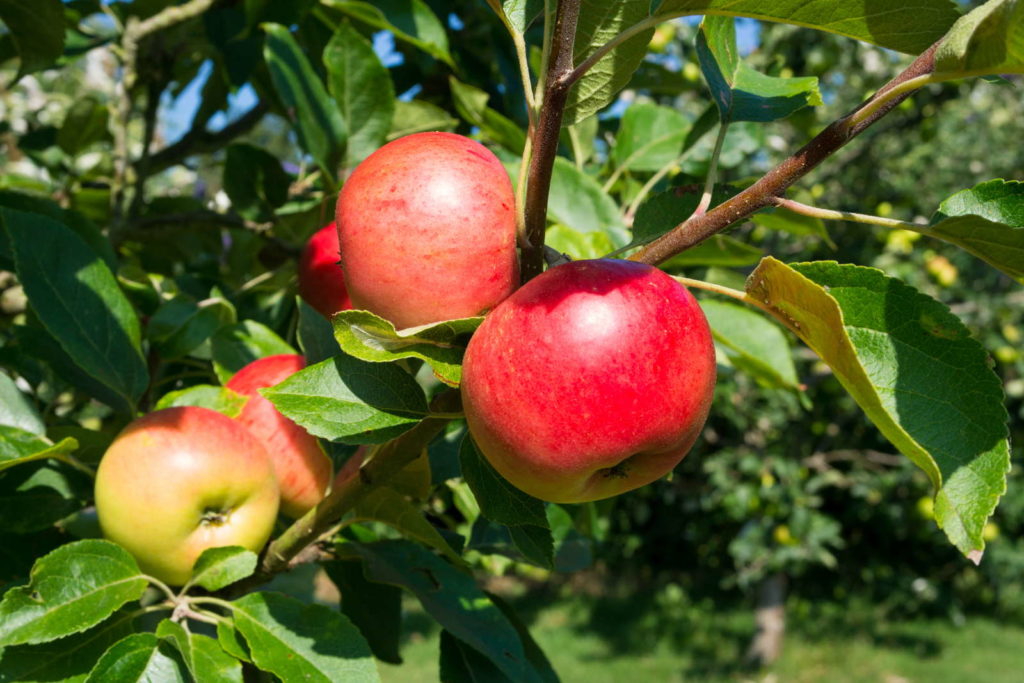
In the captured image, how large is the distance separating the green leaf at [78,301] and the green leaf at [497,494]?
1.51 ft

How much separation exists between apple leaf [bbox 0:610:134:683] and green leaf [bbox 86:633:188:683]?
0.07 m

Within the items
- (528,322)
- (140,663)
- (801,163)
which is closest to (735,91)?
(801,163)

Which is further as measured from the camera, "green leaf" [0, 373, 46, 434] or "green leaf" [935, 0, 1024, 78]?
"green leaf" [0, 373, 46, 434]

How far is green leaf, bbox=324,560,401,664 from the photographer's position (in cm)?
108

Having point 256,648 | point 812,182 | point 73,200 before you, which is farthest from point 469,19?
point 812,182

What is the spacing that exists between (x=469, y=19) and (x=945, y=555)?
5.11m

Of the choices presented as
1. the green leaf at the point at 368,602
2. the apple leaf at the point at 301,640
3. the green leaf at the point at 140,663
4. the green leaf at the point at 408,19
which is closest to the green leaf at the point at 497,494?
the apple leaf at the point at 301,640

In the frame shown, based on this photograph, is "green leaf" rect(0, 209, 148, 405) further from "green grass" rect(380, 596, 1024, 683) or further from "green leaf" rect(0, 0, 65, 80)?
"green grass" rect(380, 596, 1024, 683)

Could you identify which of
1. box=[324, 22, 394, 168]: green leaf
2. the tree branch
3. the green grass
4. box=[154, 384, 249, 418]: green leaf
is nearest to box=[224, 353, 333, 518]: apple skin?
box=[154, 384, 249, 418]: green leaf

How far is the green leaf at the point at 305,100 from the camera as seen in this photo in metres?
1.18

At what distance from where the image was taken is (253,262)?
161 cm

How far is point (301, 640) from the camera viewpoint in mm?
822

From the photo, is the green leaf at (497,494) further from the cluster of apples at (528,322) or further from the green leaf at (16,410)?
the green leaf at (16,410)

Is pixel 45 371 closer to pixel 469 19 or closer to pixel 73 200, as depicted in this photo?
pixel 73 200
